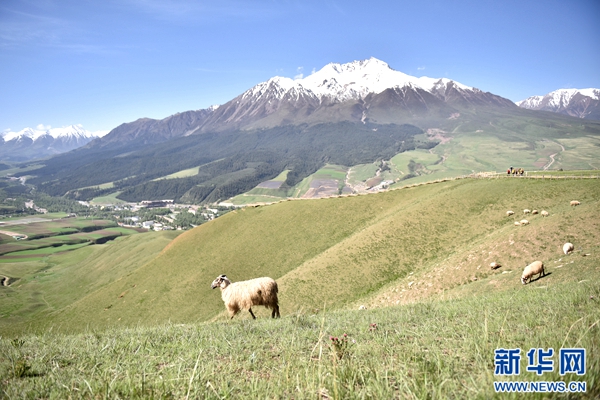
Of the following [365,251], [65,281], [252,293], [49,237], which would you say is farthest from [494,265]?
[49,237]

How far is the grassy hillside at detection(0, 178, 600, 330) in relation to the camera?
24.2m

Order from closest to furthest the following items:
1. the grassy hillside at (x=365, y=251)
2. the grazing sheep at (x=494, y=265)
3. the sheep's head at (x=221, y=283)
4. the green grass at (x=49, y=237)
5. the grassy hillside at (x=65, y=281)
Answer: the sheep's head at (x=221, y=283)
the grazing sheep at (x=494, y=265)
the grassy hillside at (x=365, y=251)
the grassy hillside at (x=65, y=281)
the green grass at (x=49, y=237)

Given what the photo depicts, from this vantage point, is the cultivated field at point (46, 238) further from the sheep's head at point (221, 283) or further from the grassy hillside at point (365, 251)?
the sheep's head at point (221, 283)

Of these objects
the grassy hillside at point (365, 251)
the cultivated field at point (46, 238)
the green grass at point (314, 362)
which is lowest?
the cultivated field at point (46, 238)

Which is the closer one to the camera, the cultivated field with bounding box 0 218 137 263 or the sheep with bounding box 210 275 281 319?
the sheep with bounding box 210 275 281 319

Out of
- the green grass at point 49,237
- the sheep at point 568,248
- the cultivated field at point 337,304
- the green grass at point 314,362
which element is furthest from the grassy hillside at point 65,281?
the sheep at point 568,248

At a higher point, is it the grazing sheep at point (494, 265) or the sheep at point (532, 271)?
the sheep at point (532, 271)

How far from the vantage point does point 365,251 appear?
113ft

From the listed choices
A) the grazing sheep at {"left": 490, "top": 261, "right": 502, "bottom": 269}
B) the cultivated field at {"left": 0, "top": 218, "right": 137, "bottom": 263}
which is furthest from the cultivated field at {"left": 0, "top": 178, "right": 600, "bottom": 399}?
the cultivated field at {"left": 0, "top": 218, "right": 137, "bottom": 263}

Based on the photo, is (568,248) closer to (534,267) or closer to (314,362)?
(534,267)

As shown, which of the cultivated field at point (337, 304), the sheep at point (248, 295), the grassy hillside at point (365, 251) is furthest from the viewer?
the grassy hillside at point (365, 251)

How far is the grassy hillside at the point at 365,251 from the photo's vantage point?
951 inches

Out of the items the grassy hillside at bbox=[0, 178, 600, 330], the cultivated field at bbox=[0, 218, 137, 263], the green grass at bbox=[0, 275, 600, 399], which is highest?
the green grass at bbox=[0, 275, 600, 399]

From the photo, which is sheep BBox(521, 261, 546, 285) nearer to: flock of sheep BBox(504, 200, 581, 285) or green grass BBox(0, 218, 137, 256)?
flock of sheep BBox(504, 200, 581, 285)
